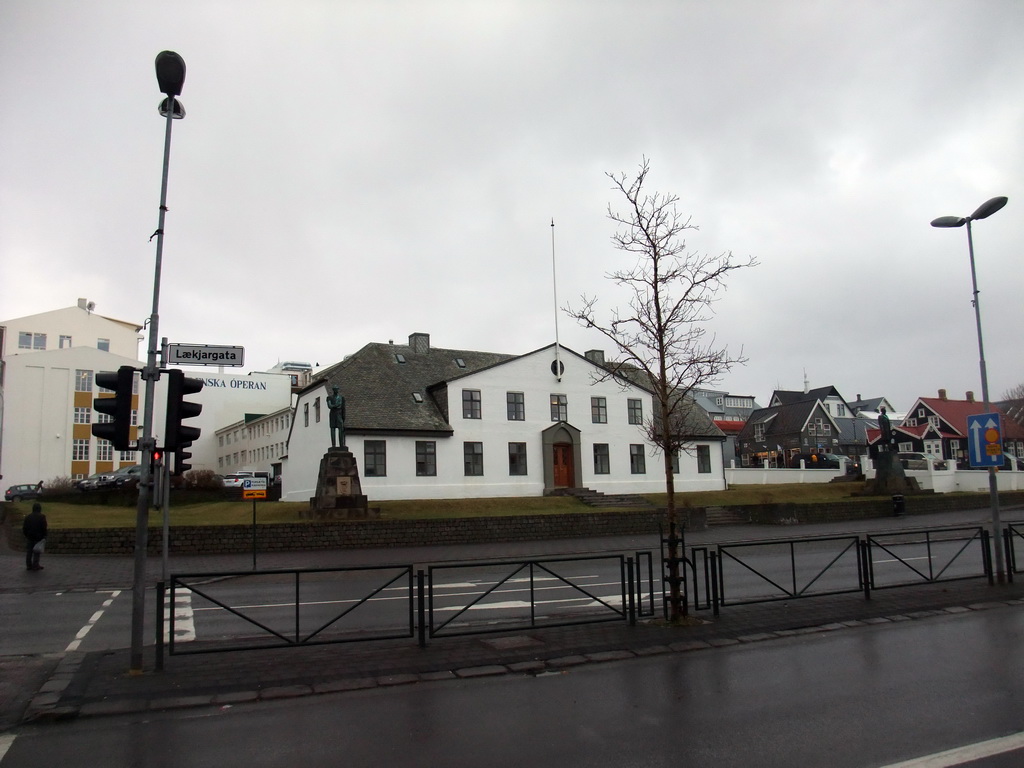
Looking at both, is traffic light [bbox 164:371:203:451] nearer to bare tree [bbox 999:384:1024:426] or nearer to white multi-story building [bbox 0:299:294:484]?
white multi-story building [bbox 0:299:294:484]

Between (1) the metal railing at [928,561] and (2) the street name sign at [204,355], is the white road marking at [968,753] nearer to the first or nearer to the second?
(1) the metal railing at [928,561]

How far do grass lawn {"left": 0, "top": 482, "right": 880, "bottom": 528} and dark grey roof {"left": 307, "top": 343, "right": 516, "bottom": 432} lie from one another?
14.7ft

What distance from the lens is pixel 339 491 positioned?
31156 mm

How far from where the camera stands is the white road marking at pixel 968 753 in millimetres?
5418

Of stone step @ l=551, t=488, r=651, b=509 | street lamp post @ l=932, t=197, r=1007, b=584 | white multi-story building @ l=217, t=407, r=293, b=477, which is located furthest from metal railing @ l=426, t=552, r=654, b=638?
white multi-story building @ l=217, t=407, r=293, b=477

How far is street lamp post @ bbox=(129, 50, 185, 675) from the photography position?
843 cm

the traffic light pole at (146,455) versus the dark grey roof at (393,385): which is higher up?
the dark grey roof at (393,385)

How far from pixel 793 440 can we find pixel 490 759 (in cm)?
8046

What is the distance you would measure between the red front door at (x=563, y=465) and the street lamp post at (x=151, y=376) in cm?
3439

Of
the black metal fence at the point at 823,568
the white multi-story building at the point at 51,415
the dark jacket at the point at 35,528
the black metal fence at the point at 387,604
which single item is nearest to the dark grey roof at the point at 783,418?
the black metal fence at the point at 823,568

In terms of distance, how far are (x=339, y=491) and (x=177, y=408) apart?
22901 mm

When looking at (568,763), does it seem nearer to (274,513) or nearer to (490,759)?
(490,759)

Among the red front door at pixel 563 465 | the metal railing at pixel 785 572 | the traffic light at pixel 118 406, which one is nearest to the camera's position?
the traffic light at pixel 118 406

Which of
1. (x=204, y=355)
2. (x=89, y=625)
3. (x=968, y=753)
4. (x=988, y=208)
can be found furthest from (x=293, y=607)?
(x=988, y=208)
